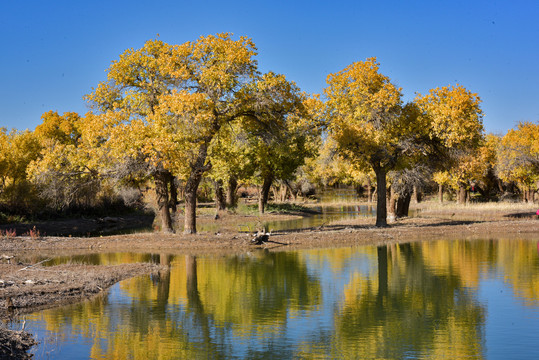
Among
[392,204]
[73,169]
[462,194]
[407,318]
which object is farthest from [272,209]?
[407,318]

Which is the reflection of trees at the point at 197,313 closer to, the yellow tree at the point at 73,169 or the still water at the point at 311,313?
the still water at the point at 311,313

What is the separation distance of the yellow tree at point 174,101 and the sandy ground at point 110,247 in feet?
14.9

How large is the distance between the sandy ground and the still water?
1.03 metres

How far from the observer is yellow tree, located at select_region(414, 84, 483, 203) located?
4019 centimetres

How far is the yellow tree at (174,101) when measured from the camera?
111ft

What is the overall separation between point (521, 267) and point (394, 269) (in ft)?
19.4

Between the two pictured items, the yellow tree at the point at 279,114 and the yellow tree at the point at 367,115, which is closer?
the yellow tree at the point at 279,114

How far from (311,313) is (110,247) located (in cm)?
2069

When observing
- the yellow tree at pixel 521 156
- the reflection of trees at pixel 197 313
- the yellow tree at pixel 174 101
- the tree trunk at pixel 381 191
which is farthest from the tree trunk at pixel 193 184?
the yellow tree at pixel 521 156

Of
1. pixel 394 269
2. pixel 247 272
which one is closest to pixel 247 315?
pixel 247 272

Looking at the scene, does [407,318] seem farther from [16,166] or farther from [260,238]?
[16,166]

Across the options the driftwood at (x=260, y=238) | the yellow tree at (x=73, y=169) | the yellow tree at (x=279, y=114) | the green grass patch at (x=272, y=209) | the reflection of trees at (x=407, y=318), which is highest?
the yellow tree at (x=279, y=114)

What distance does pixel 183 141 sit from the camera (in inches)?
1368

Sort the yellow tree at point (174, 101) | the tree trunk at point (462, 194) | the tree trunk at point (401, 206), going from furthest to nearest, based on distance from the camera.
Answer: the tree trunk at point (462, 194) → the tree trunk at point (401, 206) → the yellow tree at point (174, 101)
